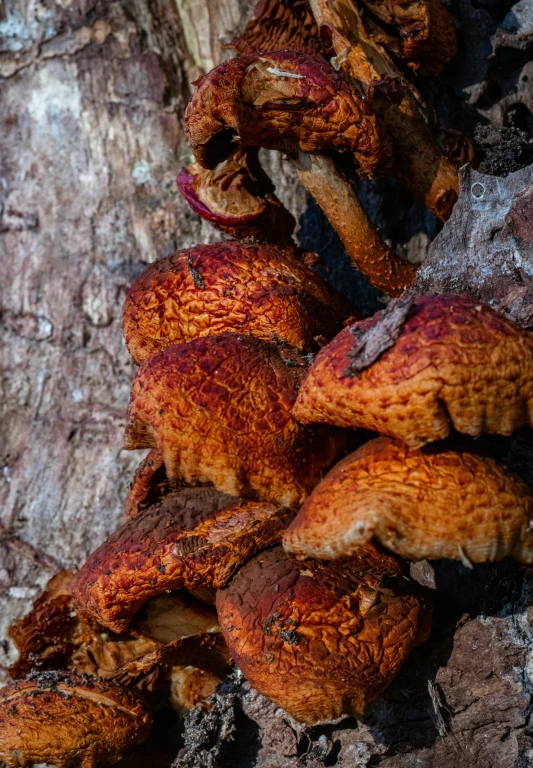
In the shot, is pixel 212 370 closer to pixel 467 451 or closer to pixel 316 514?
pixel 316 514

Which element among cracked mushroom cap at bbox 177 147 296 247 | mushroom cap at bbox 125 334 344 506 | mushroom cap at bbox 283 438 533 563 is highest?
cracked mushroom cap at bbox 177 147 296 247

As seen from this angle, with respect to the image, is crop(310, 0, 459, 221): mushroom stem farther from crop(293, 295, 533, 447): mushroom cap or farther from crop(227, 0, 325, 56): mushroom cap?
crop(293, 295, 533, 447): mushroom cap

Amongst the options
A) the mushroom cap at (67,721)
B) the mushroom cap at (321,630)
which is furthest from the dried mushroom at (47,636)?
the mushroom cap at (321,630)

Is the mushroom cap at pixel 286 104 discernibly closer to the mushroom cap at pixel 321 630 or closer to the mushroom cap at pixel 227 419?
the mushroom cap at pixel 227 419

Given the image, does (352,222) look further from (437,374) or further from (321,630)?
(321,630)

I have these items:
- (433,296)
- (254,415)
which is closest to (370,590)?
(254,415)

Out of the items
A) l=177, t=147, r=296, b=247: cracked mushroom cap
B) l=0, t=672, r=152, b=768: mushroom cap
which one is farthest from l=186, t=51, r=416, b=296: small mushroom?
l=0, t=672, r=152, b=768: mushroom cap
